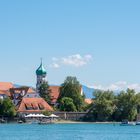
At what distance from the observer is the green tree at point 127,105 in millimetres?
133125

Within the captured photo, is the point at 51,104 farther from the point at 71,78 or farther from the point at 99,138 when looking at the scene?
the point at 99,138

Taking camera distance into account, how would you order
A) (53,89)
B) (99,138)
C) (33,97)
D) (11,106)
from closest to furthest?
(99,138) < (11,106) < (33,97) < (53,89)

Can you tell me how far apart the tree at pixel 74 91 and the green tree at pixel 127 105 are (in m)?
12.9

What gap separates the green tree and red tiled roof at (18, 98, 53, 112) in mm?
15008

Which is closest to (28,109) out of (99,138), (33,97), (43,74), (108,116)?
(33,97)

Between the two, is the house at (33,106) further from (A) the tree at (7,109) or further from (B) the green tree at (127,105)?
(B) the green tree at (127,105)

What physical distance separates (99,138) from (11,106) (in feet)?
192

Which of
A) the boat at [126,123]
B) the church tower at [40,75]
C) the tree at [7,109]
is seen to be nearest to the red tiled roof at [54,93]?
the church tower at [40,75]

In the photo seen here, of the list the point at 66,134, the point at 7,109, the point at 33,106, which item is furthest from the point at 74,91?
the point at 66,134

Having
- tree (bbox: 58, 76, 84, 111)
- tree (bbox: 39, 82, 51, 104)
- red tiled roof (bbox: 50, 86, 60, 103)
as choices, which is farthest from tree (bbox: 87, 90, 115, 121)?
red tiled roof (bbox: 50, 86, 60, 103)

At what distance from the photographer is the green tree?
133 m

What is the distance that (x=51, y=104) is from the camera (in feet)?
502

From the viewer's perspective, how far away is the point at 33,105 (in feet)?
460

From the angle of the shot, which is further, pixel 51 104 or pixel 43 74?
pixel 43 74
